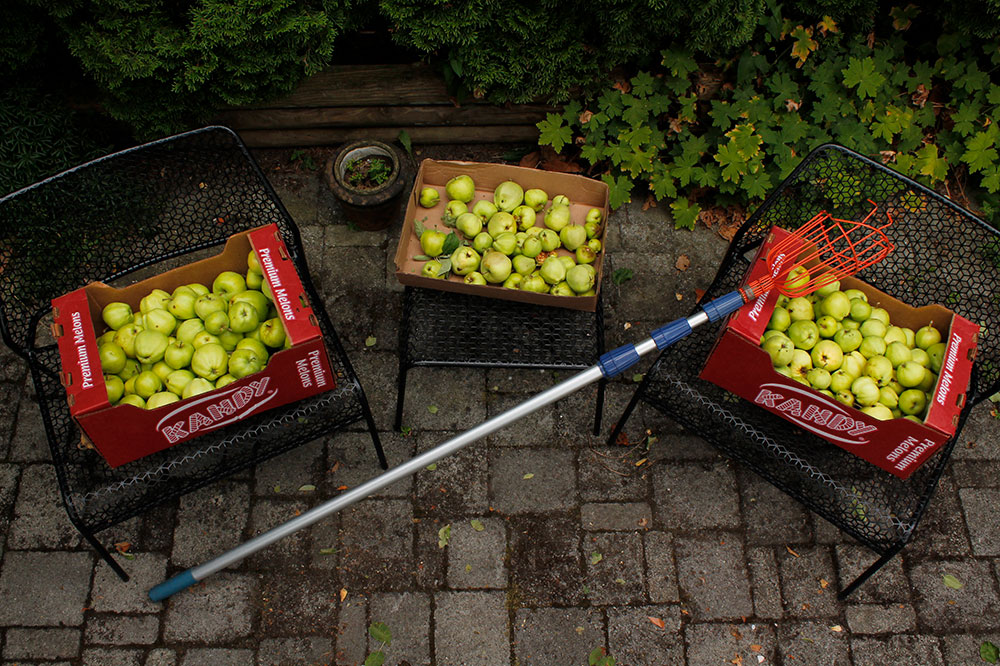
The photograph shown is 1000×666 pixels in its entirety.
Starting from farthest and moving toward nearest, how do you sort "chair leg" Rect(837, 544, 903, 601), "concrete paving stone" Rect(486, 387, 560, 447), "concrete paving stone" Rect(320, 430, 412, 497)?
"concrete paving stone" Rect(486, 387, 560, 447)
"concrete paving stone" Rect(320, 430, 412, 497)
"chair leg" Rect(837, 544, 903, 601)

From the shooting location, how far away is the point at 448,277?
3545 millimetres

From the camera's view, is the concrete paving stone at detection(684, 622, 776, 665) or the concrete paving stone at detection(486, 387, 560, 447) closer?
the concrete paving stone at detection(684, 622, 776, 665)

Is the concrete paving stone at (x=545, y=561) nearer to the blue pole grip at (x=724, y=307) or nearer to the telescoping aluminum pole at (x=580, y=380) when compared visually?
the telescoping aluminum pole at (x=580, y=380)

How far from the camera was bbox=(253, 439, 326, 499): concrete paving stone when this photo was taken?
394 centimetres

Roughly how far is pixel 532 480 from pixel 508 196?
1.58m

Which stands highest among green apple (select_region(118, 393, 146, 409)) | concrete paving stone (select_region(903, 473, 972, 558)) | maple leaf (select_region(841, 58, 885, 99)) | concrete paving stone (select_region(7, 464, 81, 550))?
maple leaf (select_region(841, 58, 885, 99))

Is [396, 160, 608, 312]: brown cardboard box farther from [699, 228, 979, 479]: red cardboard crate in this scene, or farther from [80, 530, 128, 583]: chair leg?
[80, 530, 128, 583]: chair leg

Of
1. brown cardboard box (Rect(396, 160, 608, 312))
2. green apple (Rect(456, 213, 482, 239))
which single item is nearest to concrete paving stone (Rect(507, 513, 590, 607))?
brown cardboard box (Rect(396, 160, 608, 312))

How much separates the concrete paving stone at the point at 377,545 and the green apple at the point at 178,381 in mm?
1225

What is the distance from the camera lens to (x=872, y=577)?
12.3 ft

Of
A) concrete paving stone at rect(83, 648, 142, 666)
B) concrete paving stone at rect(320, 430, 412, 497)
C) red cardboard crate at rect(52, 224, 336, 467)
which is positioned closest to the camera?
red cardboard crate at rect(52, 224, 336, 467)

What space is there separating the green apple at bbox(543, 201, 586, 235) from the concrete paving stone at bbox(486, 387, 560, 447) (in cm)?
111

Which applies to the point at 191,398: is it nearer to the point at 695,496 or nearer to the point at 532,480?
the point at 532,480

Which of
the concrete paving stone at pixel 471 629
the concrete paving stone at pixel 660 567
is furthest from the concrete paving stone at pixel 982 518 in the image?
the concrete paving stone at pixel 471 629
